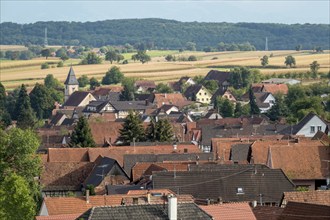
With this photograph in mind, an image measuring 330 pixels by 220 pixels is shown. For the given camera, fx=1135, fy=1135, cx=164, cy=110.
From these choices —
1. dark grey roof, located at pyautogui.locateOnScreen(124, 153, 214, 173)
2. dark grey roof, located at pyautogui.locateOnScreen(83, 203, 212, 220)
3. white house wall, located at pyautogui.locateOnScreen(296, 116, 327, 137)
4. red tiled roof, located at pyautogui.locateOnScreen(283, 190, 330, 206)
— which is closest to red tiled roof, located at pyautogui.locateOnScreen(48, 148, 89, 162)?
dark grey roof, located at pyautogui.locateOnScreen(124, 153, 214, 173)

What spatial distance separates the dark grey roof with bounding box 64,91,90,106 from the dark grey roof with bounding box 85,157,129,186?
83449 millimetres

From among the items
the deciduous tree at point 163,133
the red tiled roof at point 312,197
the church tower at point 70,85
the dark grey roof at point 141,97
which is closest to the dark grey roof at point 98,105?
the dark grey roof at point 141,97

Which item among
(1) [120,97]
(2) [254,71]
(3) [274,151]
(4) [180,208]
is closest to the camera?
(4) [180,208]

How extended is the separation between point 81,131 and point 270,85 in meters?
73.1

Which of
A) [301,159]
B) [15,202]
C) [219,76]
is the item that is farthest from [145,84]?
[15,202]

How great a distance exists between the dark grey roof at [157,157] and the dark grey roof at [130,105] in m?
65.8

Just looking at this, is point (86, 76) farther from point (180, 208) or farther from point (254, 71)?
point (180, 208)

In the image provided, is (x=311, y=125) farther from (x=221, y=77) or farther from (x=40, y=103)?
(x=221, y=77)

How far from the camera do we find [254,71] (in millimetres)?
170875

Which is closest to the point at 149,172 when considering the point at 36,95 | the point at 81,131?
the point at 81,131

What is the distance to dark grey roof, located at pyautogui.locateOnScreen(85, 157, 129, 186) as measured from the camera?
186 feet

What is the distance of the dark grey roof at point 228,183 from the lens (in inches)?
1839

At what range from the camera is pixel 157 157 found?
203 ft

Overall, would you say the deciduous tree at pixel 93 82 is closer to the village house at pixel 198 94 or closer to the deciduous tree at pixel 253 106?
the village house at pixel 198 94
